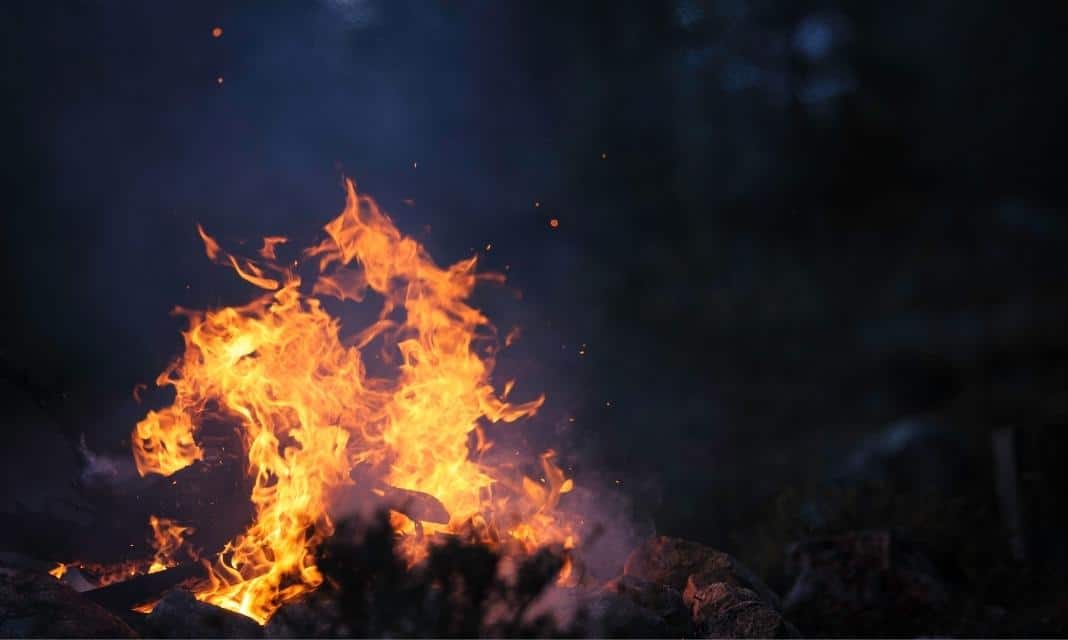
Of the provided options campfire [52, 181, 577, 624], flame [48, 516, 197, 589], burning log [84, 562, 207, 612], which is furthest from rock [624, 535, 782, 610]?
flame [48, 516, 197, 589]

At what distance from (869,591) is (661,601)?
8.33ft

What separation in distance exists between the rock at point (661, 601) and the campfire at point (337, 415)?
46cm

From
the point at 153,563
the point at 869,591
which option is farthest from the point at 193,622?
the point at 869,591

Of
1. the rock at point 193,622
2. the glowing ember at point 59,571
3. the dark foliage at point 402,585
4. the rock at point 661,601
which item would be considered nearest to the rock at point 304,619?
the rock at point 193,622

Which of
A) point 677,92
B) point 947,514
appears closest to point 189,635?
point 947,514

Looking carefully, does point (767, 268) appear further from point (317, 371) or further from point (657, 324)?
point (317, 371)

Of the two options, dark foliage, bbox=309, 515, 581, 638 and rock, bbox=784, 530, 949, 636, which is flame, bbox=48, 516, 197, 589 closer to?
dark foliage, bbox=309, 515, 581, 638

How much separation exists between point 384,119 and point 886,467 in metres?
7.25

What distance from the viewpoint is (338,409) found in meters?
6.55

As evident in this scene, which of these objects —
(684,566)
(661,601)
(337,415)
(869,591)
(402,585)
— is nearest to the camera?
(402,585)

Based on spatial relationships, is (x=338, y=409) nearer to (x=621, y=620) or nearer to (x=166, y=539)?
(x=166, y=539)

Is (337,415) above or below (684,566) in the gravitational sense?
above

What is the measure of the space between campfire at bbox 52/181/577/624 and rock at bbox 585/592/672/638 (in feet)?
2.23

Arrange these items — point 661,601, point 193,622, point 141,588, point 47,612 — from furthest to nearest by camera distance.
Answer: point 141,588 → point 661,601 → point 193,622 → point 47,612
